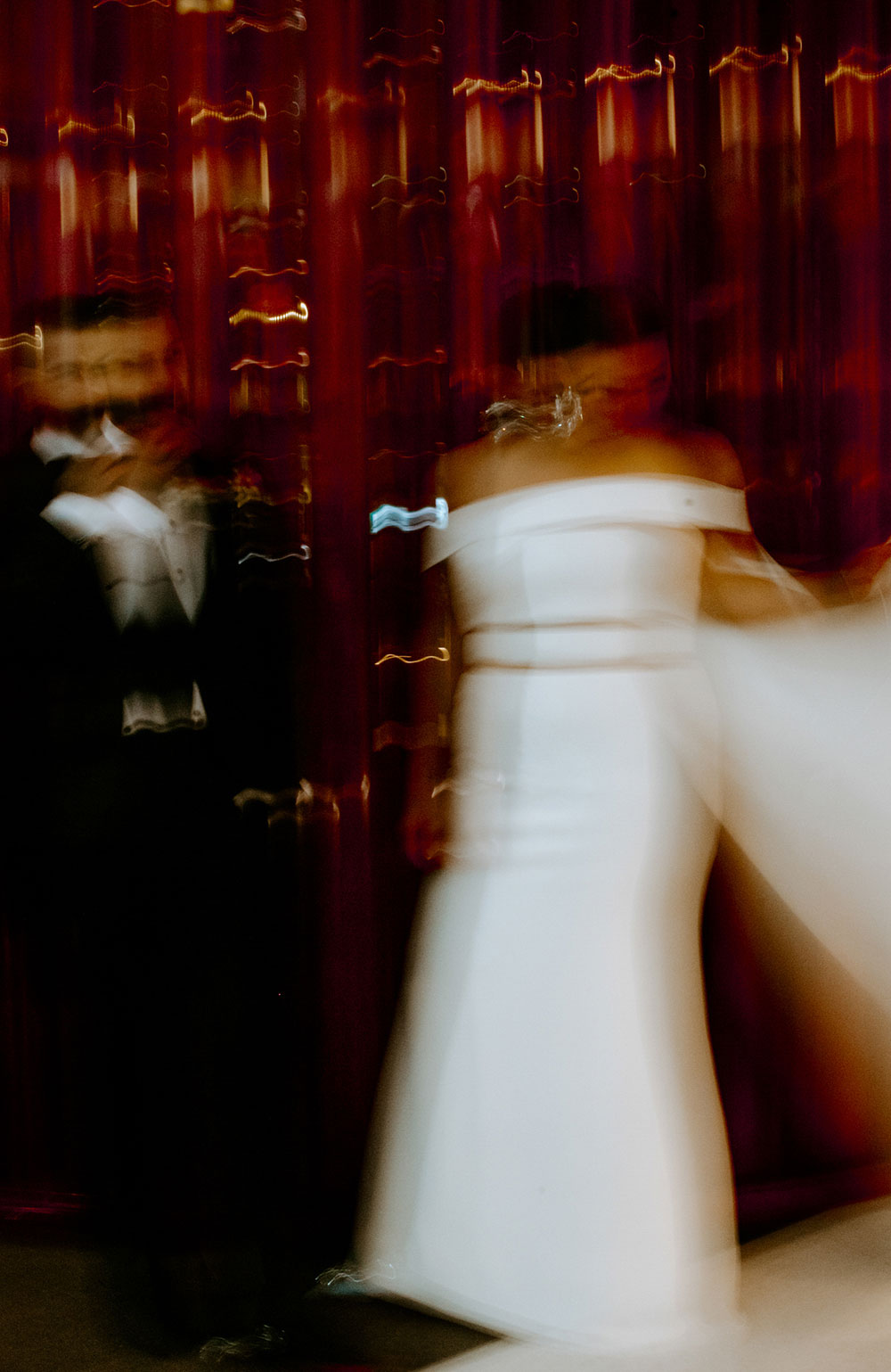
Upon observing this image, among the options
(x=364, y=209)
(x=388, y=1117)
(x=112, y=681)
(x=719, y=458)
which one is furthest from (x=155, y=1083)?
(x=364, y=209)

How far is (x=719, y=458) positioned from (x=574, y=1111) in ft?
2.89

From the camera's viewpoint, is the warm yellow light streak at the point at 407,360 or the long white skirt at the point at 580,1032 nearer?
the long white skirt at the point at 580,1032

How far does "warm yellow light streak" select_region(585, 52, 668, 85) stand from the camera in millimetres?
1884

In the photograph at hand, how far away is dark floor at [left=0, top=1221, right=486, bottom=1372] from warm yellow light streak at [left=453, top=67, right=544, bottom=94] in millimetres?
1865

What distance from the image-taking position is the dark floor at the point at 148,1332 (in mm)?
1478

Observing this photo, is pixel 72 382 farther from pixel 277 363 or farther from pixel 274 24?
pixel 274 24

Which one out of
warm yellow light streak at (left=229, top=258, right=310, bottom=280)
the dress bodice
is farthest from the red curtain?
the dress bodice

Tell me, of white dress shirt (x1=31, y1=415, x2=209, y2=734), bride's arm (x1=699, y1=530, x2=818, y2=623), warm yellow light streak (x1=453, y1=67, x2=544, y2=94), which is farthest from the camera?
warm yellow light streak (x1=453, y1=67, x2=544, y2=94)

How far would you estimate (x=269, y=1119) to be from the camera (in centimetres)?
151

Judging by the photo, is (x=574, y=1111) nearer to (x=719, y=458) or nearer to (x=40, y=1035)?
(x=719, y=458)

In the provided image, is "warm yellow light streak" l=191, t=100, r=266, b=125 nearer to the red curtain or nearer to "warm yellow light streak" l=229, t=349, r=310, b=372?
the red curtain

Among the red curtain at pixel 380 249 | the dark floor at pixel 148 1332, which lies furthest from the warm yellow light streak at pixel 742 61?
the dark floor at pixel 148 1332

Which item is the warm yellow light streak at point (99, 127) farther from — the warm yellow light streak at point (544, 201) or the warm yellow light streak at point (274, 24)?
the warm yellow light streak at point (544, 201)

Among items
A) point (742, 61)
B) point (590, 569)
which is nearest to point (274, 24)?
point (742, 61)
